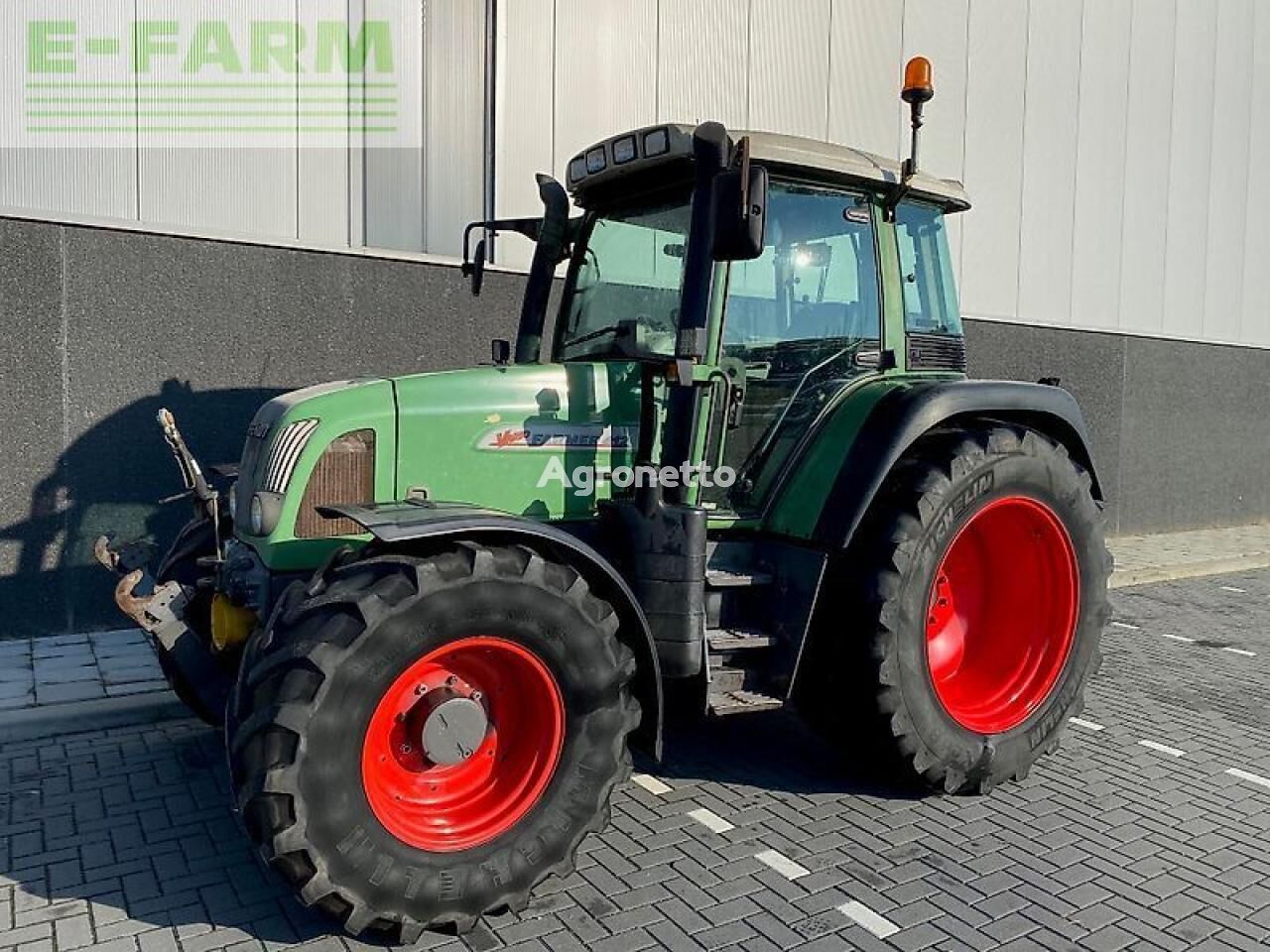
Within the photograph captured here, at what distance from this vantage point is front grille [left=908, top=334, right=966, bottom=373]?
4551mm

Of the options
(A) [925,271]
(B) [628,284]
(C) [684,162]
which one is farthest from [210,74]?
(A) [925,271]

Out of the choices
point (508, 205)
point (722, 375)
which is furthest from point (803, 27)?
point (722, 375)

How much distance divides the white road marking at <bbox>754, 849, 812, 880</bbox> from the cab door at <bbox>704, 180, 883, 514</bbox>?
52.9 inches

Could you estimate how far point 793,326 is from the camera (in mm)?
4250

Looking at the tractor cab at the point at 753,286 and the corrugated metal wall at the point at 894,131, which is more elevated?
the corrugated metal wall at the point at 894,131

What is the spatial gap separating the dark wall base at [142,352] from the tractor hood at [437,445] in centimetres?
288

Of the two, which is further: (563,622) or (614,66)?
(614,66)

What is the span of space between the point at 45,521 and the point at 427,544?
4.19m

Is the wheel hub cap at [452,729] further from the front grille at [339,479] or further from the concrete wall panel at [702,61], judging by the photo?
the concrete wall panel at [702,61]

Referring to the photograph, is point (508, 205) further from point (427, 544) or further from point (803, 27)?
point (427, 544)

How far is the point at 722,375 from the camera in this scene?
3.90 m

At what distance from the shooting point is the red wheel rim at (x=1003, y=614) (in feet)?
14.6

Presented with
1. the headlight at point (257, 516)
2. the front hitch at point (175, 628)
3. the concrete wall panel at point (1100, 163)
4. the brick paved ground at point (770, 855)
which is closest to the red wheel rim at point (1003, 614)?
the brick paved ground at point (770, 855)

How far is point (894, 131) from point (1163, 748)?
7.02m
